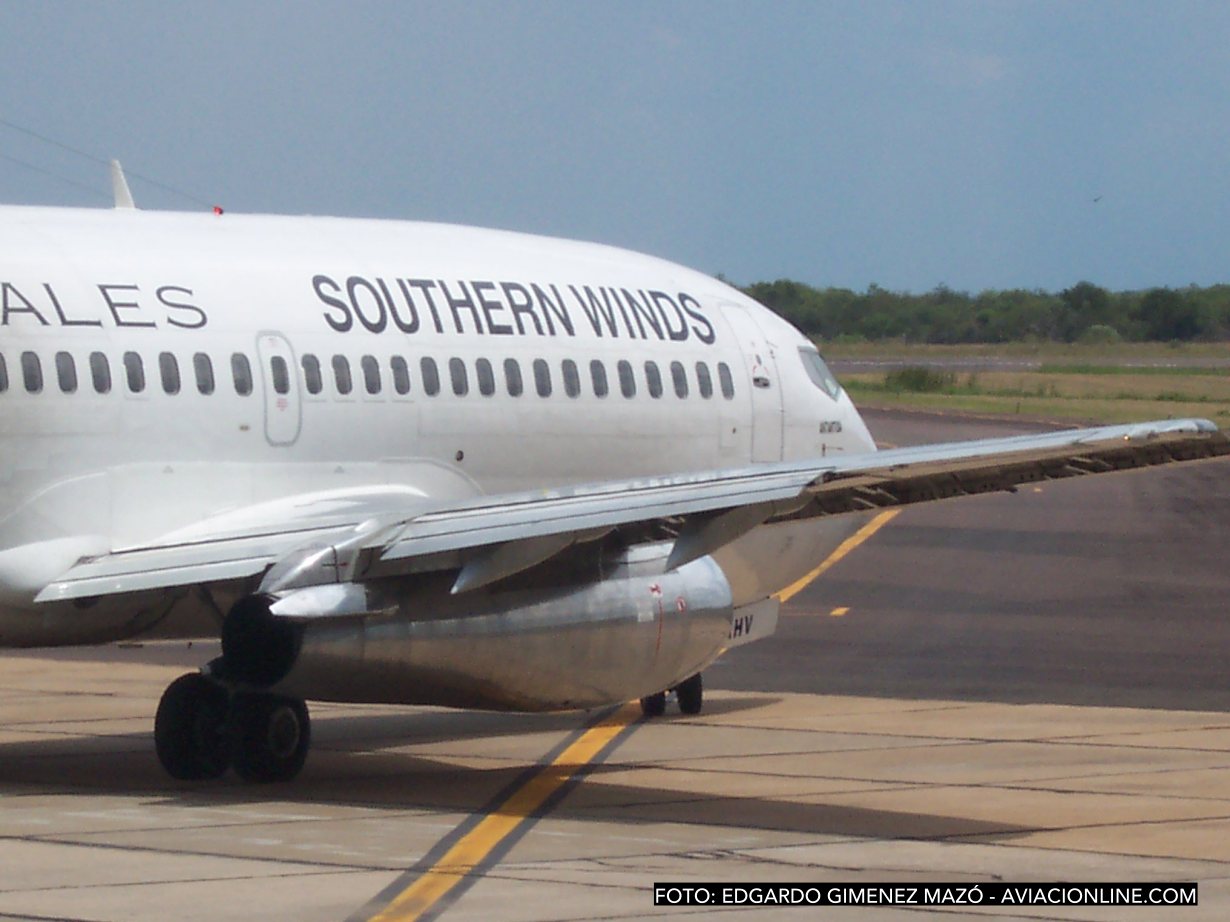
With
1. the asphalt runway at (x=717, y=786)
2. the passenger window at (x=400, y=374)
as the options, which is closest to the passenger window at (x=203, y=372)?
the passenger window at (x=400, y=374)

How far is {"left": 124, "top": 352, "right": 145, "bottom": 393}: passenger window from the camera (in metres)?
18.0

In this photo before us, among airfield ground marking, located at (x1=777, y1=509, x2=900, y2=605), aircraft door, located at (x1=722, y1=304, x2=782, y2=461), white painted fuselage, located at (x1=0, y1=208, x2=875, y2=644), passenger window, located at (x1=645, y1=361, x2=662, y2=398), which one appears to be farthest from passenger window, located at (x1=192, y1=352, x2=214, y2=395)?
airfield ground marking, located at (x1=777, y1=509, x2=900, y2=605)

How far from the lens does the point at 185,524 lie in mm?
18250

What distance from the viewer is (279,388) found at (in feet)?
62.1

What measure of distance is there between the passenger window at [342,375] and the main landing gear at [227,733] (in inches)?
96.9

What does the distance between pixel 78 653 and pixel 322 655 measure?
546 inches

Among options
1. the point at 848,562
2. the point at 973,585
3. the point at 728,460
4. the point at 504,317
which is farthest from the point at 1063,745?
the point at 848,562

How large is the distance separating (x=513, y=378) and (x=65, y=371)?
4469 millimetres

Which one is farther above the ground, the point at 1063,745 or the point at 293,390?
the point at 293,390

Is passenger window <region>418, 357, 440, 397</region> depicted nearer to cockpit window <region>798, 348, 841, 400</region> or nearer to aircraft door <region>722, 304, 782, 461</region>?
aircraft door <region>722, 304, 782, 461</region>

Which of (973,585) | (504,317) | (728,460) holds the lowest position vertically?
(973,585)

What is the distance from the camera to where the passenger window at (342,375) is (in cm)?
1933

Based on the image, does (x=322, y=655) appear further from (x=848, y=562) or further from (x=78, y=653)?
(x=848, y=562)

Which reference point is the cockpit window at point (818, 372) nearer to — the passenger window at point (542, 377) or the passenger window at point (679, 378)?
the passenger window at point (679, 378)
